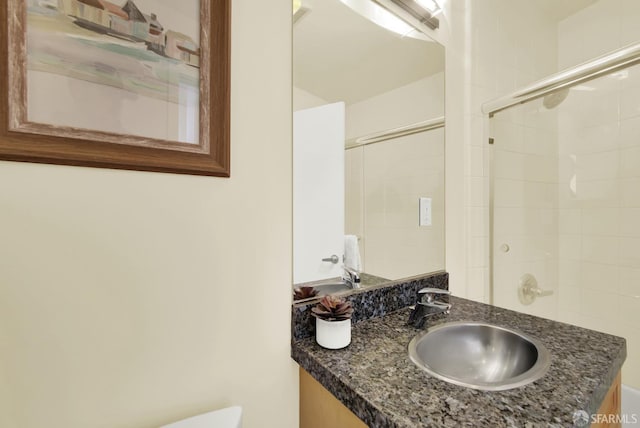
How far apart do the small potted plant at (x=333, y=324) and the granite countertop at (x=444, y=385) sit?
2cm

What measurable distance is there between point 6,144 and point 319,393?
0.80 m

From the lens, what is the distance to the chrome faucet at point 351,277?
92 centimetres

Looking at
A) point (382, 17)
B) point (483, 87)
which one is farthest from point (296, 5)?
point (483, 87)

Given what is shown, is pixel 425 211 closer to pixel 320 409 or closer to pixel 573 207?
pixel 320 409

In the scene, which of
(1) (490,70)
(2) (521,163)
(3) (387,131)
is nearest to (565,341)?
(3) (387,131)

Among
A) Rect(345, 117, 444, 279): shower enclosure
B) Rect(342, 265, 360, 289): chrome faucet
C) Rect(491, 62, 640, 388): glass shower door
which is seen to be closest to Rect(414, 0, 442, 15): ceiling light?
Rect(345, 117, 444, 279): shower enclosure

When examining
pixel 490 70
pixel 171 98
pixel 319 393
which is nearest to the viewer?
pixel 171 98

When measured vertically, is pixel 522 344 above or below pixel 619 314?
above

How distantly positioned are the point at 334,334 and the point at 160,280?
0.43 metres

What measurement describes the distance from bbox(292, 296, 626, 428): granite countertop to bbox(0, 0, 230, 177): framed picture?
0.53 metres

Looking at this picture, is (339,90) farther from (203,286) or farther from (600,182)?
(600,182)

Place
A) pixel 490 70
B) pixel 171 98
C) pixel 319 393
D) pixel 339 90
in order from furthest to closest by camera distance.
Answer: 1. pixel 490 70
2. pixel 339 90
3. pixel 319 393
4. pixel 171 98

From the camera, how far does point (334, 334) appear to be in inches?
28.1

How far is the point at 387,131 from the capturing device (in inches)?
41.9
